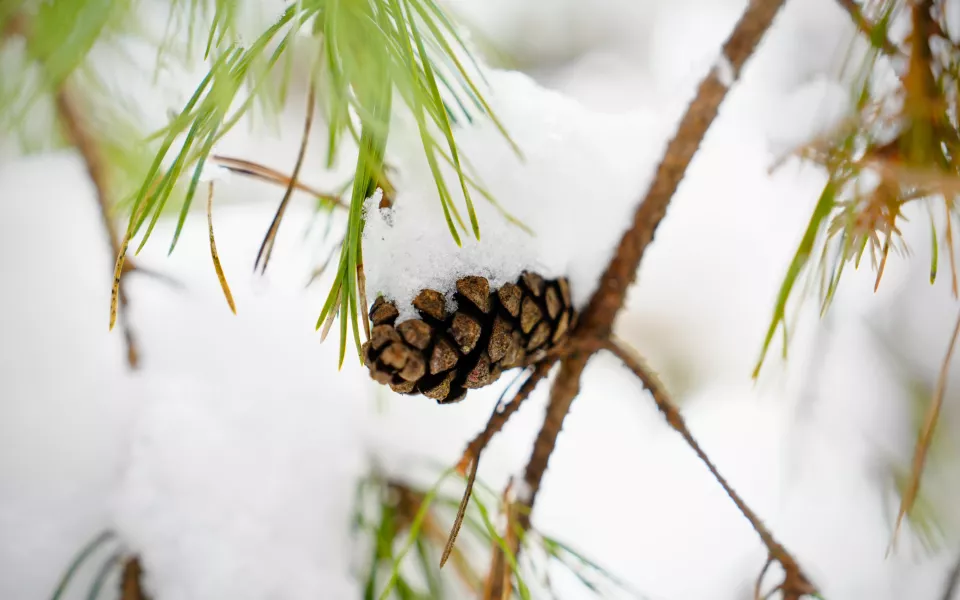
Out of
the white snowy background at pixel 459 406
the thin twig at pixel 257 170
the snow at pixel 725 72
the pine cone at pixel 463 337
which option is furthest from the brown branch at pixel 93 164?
the snow at pixel 725 72

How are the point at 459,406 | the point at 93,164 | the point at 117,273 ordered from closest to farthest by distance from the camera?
the point at 117,273 < the point at 93,164 < the point at 459,406

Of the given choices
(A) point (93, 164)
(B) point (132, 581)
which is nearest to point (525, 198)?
(A) point (93, 164)

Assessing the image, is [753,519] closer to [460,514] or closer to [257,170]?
[460,514]

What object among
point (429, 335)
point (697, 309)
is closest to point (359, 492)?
point (429, 335)

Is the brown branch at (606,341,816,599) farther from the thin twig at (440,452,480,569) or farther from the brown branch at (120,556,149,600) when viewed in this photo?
the brown branch at (120,556,149,600)

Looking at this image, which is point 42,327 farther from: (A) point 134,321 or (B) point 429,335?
(B) point 429,335

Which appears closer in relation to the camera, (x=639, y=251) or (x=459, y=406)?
(x=639, y=251)

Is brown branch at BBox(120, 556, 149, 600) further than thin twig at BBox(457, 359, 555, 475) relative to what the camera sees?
Yes

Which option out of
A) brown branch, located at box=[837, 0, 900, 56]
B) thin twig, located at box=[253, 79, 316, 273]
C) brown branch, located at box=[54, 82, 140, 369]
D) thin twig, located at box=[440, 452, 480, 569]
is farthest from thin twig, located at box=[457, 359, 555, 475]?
brown branch, located at box=[54, 82, 140, 369]
